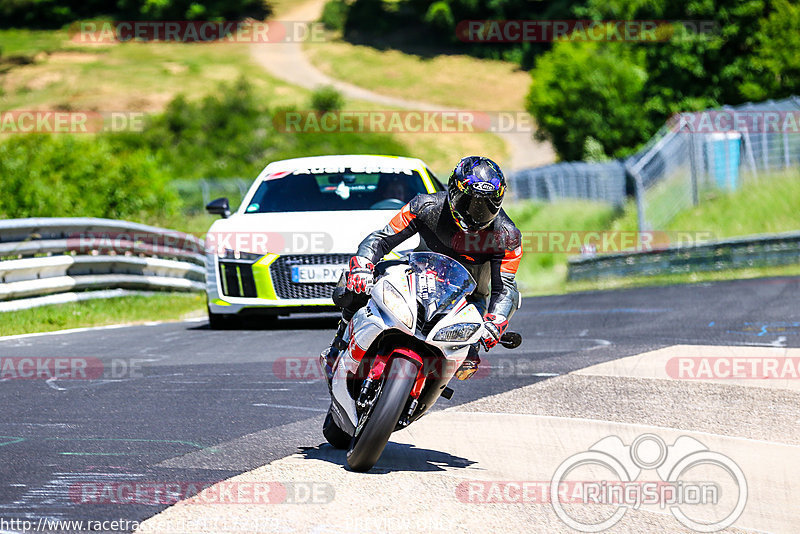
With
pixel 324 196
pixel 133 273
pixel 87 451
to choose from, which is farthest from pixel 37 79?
pixel 87 451

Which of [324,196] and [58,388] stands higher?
[324,196]

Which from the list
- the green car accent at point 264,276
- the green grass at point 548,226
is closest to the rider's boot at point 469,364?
the green car accent at point 264,276

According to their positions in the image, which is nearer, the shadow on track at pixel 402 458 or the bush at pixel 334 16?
the shadow on track at pixel 402 458

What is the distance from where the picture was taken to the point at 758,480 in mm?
5742

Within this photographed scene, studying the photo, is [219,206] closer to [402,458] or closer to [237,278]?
[237,278]

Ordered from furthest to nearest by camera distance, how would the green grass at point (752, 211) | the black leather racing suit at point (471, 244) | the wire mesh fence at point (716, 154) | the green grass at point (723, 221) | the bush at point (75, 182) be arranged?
the wire mesh fence at point (716, 154), the green grass at point (752, 211), the green grass at point (723, 221), the bush at point (75, 182), the black leather racing suit at point (471, 244)

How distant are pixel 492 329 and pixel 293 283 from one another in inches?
225

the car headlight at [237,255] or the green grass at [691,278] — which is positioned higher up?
the car headlight at [237,255]

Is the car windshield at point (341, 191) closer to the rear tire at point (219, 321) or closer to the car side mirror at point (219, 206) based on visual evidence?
the car side mirror at point (219, 206)

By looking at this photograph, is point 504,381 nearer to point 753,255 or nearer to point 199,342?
point 199,342

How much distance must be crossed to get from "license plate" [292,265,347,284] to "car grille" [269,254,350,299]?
37mm

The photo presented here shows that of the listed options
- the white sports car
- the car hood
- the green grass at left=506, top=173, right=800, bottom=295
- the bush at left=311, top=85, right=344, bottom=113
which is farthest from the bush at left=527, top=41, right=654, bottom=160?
the car hood

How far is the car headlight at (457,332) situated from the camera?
5184 mm

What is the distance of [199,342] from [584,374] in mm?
3960
